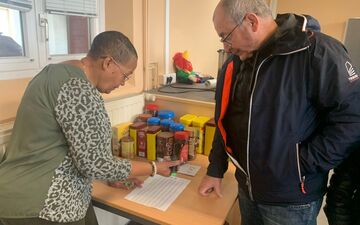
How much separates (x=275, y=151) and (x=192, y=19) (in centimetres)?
202

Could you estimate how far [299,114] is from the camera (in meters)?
0.92

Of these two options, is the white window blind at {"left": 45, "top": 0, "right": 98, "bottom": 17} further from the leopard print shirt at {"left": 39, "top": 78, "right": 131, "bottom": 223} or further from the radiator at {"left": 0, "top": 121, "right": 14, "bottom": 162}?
the leopard print shirt at {"left": 39, "top": 78, "right": 131, "bottom": 223}

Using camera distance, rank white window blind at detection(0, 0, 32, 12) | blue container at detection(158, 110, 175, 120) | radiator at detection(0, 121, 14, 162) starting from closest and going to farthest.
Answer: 1. radiator at detection(0, 121, 14, 162)
2. white window blind at detection(0, 0, 32, 12)
3. blue container at detection(158, 110, 175, 120)

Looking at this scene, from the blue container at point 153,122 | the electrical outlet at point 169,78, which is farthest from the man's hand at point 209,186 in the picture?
the electrical outlet at point 169,78

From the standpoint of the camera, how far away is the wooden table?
105 cm

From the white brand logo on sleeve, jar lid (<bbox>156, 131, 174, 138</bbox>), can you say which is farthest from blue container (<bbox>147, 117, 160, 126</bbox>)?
the white brand logo on sleeve

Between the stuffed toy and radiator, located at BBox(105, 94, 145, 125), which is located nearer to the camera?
radiator, located at BBox(105, 94, 145, 125)

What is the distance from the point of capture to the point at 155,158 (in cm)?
158

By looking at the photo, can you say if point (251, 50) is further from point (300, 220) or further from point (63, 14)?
point (63, 14)

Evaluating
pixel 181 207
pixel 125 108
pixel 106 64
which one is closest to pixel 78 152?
pixel 106 64

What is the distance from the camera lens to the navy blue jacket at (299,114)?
0.87m

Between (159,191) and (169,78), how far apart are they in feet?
3.70

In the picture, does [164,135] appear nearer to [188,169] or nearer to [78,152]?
[188,169]

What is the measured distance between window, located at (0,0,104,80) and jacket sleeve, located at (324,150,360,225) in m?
1.55
